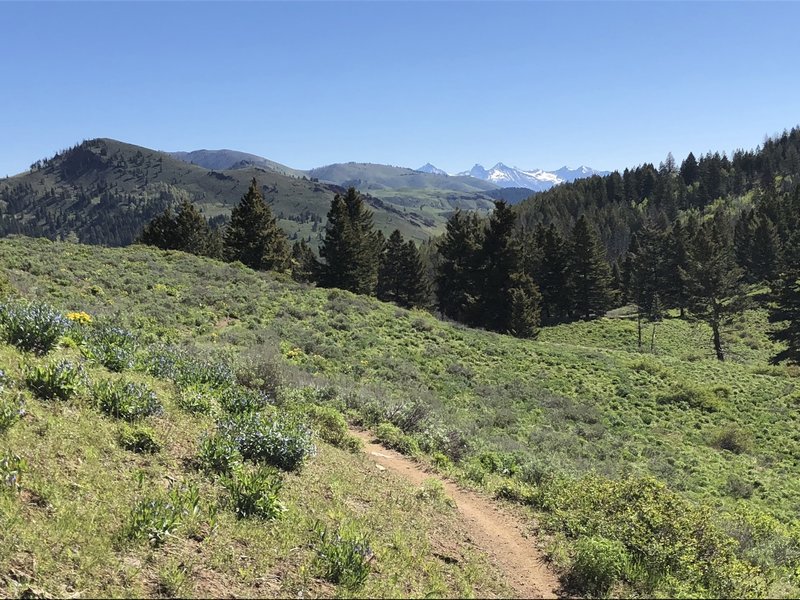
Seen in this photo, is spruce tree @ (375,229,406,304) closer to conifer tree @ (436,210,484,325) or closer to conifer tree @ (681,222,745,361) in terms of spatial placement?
conifer tree @ (436,210,484,325)

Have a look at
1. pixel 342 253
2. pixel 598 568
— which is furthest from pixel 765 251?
pixel 598 568

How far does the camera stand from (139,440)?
22.5ft

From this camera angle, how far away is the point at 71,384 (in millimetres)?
7418

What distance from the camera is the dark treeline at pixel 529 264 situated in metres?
49.5

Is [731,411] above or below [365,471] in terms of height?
below

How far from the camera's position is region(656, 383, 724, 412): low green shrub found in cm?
2459

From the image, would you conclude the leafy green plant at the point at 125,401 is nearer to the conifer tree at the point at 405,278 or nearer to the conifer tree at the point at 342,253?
the conifer tree at the point at 342,253

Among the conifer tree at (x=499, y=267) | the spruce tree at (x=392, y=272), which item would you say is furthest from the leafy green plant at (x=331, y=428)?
the spruce tree at (x=392, y=272)

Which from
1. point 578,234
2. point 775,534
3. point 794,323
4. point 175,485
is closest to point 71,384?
point 175,485

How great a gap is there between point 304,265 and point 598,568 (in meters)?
76.6

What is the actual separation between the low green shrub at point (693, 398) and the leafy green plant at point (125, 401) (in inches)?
968

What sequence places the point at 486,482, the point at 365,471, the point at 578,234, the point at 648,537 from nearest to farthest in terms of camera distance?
1. the point at 648,537
2. the point at 365,471
3. the point at 486,482
4. the point at 578,234

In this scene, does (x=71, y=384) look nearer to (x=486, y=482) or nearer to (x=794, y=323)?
(x=486, y=482)

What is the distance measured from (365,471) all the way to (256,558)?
3924 millimetres
